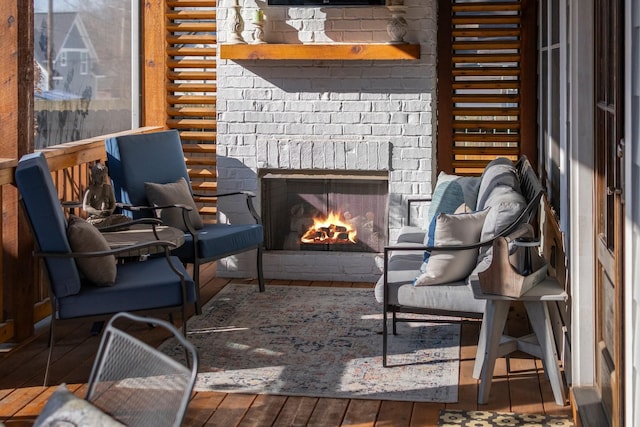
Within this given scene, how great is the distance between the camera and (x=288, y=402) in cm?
447

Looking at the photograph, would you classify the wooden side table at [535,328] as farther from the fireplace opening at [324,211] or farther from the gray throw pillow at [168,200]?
the fireplace opening at [324,211]

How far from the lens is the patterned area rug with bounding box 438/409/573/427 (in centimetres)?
415

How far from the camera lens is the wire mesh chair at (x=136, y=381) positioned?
97.1 inches

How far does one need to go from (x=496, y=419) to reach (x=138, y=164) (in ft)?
10.6

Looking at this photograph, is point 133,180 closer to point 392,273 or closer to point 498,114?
point 392,273

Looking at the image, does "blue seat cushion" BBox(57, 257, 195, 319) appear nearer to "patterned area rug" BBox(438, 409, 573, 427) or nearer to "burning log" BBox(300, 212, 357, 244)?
"patterned area rug" BBox(438, 409, 573, 427)

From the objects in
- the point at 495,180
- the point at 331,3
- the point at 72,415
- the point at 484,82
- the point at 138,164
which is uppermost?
the point at 331,3

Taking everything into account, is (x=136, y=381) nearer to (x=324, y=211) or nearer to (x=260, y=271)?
(x=260, y=271)

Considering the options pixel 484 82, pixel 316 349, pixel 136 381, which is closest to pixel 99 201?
pixel 316 349

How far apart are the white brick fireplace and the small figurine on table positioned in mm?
1526

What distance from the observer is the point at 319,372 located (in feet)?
16.1

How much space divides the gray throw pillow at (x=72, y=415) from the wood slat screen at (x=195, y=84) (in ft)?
17.3

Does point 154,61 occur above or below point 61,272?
above

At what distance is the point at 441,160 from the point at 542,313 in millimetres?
3005
